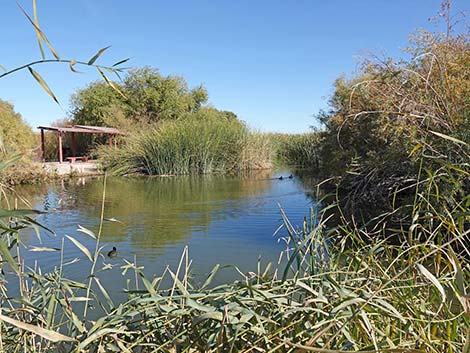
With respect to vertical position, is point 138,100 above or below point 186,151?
above

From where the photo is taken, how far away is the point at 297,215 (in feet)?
23.4

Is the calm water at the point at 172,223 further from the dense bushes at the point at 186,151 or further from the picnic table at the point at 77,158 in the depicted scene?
the picnic table at the point at 77,158

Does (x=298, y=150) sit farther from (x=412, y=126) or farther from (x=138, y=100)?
(x=412, y=126)

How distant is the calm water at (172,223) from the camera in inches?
180

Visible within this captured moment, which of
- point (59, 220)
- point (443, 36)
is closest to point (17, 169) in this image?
point (59, 220)

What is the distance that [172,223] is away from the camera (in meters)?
6.78

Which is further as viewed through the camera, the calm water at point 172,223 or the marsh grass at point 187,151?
the marsh grass at point 187,151

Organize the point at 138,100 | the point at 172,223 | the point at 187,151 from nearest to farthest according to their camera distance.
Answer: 1. the point at 172,223
2. the point at 187,151
3. the point at 138,100

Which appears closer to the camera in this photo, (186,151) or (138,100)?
(186,151)

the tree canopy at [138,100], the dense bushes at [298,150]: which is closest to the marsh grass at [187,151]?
the dense bushes at [298,150]

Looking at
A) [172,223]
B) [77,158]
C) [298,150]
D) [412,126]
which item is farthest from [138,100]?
[412,126]

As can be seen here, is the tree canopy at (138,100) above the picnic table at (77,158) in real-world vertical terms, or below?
above

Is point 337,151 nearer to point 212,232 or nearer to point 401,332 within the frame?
point 212,232

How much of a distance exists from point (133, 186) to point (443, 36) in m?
9.06
